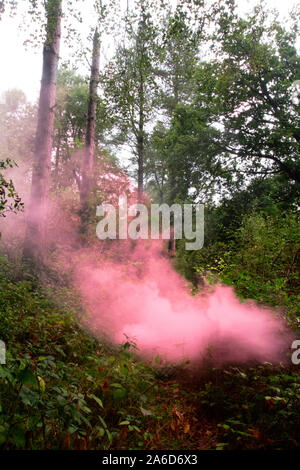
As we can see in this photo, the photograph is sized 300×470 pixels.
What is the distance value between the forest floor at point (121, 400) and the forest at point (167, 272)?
17mm

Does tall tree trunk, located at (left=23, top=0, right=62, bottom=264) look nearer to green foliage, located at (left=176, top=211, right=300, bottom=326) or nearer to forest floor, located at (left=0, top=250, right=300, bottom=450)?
forest floor, located at (left=0, top=250, right=300, bottom=450)

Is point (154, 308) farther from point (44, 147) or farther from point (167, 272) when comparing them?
point (44, 147)

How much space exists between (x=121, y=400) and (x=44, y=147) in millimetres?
6625

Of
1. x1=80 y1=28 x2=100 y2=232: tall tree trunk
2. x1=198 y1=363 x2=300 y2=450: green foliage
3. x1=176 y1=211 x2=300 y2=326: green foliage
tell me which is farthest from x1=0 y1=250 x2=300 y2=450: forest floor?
x1=80 y1=28 x2=100 y2=232: tall tree trunk

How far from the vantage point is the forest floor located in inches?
81.3

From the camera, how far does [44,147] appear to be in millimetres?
7246

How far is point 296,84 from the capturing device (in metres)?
10.6

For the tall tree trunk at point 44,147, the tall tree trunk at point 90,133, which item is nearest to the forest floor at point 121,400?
the tall tree trunk at point 44,147

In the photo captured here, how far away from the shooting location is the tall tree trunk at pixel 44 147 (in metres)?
6.74

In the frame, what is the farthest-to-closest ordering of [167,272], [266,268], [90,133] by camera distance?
[90,133]
[167,272]
[266,268]

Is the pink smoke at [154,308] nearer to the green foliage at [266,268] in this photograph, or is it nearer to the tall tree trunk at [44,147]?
the green foliage at [266,268]

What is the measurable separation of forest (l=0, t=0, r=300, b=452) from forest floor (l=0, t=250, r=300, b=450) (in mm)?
17

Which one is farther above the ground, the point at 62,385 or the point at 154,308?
the point at 154,308

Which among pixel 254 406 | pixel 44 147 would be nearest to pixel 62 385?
pixel 254 406
